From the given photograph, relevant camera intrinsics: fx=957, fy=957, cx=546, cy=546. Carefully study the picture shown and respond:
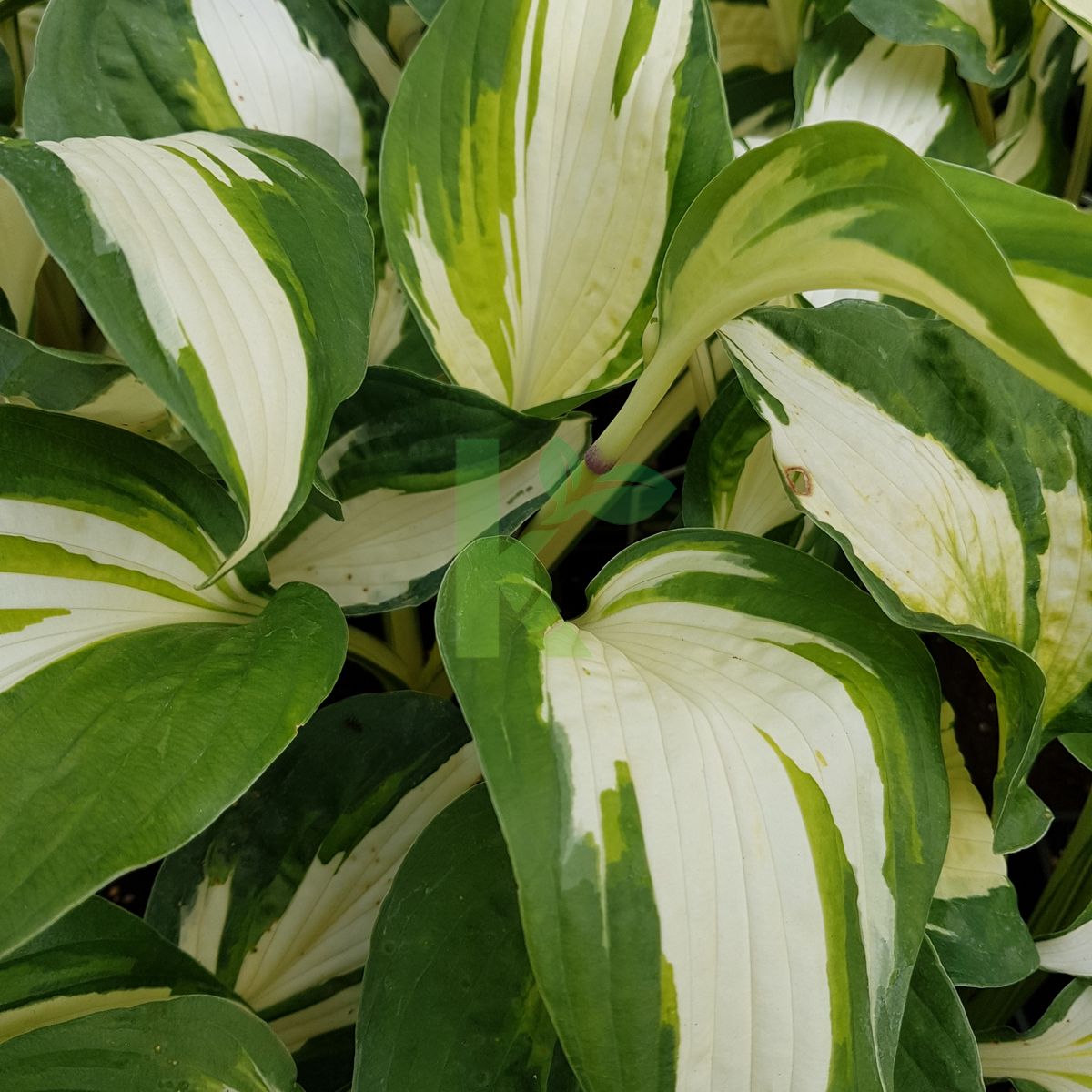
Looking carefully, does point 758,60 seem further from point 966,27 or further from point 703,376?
point 703,376

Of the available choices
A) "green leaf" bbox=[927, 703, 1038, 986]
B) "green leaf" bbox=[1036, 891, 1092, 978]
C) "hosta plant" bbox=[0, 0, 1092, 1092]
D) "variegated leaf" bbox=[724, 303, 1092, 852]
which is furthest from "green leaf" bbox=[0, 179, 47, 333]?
"green leaf" bbox=[1036, 891, 1092, 978]

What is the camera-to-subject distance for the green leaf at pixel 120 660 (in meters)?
0.32

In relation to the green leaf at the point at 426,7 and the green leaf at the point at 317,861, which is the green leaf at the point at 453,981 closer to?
the green leaf at the point at 317,861

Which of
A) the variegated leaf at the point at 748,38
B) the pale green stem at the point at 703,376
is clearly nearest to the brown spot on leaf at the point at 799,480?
the pale green stem at the point at 703,376

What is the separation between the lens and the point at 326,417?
365 mm

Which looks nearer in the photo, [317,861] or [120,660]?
[120,660]

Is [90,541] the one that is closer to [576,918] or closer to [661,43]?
[576,918]

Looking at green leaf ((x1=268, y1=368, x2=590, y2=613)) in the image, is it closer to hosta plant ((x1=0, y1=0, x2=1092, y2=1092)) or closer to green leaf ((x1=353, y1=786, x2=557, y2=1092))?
hosta plant ((x1=0, y1=0, x2=1092, y2=1092))

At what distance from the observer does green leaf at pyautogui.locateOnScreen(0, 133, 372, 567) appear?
323 millimetres

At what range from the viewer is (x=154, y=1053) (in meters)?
0.42

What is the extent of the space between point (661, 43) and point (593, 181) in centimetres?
8

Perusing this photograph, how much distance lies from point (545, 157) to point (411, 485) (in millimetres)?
193

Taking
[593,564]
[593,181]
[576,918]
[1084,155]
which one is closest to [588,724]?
[576,918]

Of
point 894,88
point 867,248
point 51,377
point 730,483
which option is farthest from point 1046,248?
point 894,88
